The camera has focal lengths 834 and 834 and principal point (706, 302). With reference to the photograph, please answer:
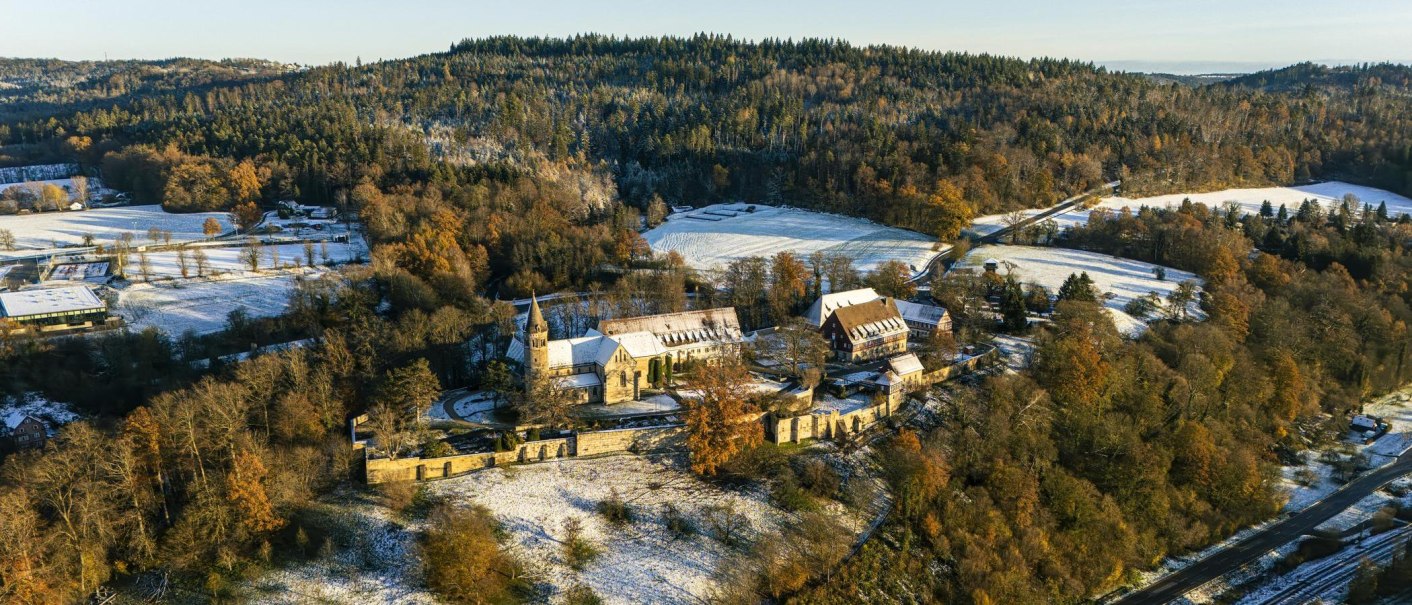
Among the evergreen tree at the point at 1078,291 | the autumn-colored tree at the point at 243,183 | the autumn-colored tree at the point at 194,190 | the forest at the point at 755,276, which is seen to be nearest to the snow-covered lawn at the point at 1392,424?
the forest at the point at 755,276

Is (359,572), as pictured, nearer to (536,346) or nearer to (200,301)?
(536,346)

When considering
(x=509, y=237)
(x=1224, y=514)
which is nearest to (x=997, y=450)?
(x=1224, y=514)

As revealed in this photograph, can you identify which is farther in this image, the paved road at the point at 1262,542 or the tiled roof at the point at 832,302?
the tiled roof at the point at 832,302

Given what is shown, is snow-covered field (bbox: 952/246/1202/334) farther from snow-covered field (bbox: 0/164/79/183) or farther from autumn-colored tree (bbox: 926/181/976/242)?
snow-covered field (bbox: 0/164/79/183)

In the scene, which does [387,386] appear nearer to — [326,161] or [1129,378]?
[1129,378]

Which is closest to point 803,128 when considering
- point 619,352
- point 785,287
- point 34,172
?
point 785,287

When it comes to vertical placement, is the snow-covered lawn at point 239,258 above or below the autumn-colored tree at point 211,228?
below

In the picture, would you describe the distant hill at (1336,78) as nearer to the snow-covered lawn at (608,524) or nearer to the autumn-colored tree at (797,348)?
the autumn-colored tree at (797,348)
